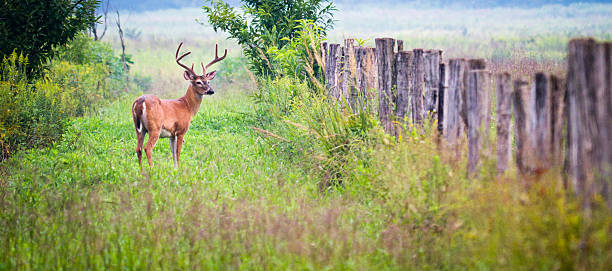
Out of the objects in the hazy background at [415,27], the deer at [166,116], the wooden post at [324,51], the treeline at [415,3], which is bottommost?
the deer at [166,116]

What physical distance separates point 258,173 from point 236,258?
3260mm

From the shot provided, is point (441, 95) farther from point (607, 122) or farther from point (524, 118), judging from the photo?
point (607, 122)

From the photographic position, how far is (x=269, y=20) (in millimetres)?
14477

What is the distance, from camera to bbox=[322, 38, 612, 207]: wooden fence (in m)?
3.92

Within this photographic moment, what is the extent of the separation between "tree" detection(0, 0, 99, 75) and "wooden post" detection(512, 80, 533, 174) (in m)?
8.54

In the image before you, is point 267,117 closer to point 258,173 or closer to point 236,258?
point 258,173

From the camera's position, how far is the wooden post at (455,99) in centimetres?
555

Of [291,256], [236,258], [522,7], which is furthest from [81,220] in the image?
[522,7]

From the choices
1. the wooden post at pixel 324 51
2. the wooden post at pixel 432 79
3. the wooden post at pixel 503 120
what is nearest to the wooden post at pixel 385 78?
the wooden post at pixel 324 51

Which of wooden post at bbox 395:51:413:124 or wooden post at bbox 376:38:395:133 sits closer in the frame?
wooden post at bbox 395:51:413:124

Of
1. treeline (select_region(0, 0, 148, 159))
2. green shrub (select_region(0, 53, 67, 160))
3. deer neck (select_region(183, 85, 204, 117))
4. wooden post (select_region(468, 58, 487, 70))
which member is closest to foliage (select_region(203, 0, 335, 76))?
deer neck (select_region(183, 85, 204, 117))

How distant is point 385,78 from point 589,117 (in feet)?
12.3

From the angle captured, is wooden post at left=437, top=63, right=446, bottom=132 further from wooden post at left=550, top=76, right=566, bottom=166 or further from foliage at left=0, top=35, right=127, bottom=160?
foliage at left=0, top=35, right=127, bottom=160

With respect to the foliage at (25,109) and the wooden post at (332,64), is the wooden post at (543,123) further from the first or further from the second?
the foliage at (25,109)
